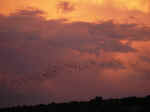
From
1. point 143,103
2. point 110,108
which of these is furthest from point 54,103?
point 143,103

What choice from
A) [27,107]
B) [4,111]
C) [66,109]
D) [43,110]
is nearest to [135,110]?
[66,109]

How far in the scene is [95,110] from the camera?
43719 mm

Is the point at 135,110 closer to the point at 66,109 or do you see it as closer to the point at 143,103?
the point at 143,103

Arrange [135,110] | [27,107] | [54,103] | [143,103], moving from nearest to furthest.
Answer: [135,110]
[143,103]
[54,103]
[27,107]

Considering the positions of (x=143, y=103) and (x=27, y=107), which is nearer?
(x=143, y=103)

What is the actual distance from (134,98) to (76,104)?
11103 millimetres

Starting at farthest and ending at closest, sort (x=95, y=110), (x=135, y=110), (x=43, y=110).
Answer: (x=43, y=110), (x=95, y=110), (x=135, y=110)

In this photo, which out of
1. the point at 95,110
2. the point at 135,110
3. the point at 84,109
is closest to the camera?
the point at 135,110

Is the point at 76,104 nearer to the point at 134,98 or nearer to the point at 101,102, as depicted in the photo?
the point at 101,102

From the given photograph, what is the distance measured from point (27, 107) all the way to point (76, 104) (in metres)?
14.6

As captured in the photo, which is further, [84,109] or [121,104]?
[84,109]

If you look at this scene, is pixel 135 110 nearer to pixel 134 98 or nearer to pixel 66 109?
pixel 134 98

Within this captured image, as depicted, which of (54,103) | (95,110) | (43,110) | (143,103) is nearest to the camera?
(143,103)

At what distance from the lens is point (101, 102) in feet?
152
